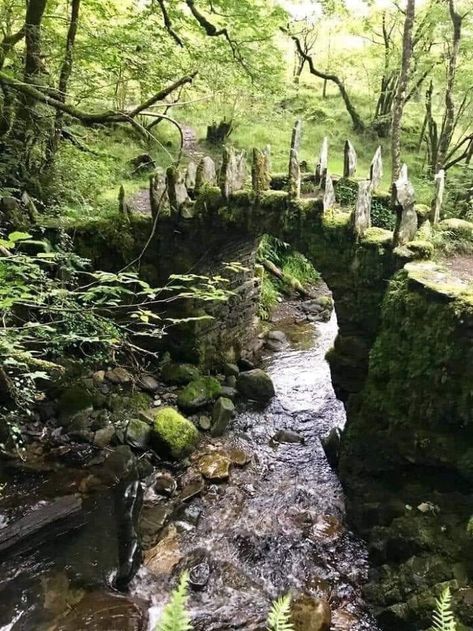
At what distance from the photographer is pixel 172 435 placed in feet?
A: 27.8

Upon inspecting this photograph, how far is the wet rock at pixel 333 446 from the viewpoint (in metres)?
8.47

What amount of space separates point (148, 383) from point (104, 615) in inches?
188

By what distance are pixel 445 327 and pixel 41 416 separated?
657cm

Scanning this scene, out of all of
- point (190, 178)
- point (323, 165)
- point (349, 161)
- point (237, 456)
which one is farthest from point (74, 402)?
point (349, 161)

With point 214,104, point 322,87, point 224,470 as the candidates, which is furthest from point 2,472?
point 322,87

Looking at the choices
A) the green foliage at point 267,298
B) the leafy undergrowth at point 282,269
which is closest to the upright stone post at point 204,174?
the green foliage at point 267,298

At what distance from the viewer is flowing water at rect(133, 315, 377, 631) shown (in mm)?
5934

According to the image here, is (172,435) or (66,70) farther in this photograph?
(172,435)

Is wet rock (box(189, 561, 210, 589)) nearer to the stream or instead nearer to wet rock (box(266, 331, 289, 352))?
the stream

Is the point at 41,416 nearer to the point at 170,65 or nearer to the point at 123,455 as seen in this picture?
the point at 123,455

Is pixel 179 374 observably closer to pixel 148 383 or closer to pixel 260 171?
pixel 148 383

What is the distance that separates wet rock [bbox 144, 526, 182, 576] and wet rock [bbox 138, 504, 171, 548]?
0.12 m

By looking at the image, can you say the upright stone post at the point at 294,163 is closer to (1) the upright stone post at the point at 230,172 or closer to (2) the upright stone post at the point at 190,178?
(1) the upright stone post at the point at 230,172

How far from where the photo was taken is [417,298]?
19.3 ft
